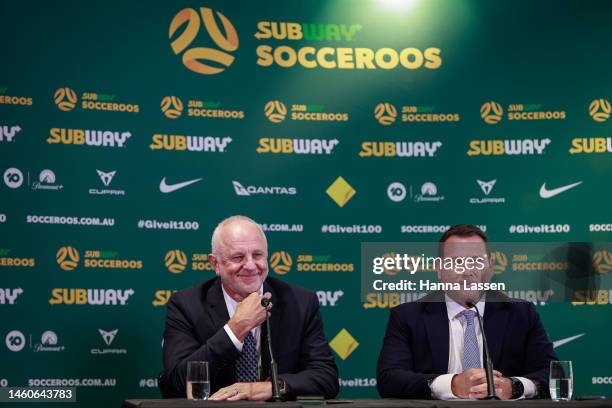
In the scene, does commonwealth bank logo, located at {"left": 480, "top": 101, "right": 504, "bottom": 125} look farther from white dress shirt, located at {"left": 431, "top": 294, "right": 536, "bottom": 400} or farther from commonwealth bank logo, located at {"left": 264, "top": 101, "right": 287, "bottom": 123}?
white dress shirt, located at {"left": 431, "top": 294, "right": 536, "bottom": 400}

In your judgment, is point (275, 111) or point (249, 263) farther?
point (275, 111)

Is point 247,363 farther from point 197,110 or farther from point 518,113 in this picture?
point 518,113

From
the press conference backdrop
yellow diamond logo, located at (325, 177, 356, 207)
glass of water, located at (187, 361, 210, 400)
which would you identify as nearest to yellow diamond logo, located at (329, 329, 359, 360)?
the press conference backdrop

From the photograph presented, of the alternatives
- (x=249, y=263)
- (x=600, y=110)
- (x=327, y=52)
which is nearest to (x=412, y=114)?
(x=327, y=52)

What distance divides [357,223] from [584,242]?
1.49 metres

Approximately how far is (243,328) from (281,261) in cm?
187

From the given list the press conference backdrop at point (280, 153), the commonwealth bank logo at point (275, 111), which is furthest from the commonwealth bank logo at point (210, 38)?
the commonwealth bank logo at point (275, 111)

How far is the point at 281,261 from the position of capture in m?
5.52

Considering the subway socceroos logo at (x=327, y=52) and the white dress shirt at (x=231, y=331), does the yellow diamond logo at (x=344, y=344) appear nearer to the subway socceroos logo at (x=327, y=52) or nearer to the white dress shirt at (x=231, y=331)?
the white dress shirt at (x=231, y=331)

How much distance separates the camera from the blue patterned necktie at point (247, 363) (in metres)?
3.86

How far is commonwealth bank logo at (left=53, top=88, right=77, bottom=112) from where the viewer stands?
5273 mm

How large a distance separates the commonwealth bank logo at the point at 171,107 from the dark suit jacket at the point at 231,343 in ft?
5.39

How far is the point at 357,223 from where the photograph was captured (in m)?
5.59

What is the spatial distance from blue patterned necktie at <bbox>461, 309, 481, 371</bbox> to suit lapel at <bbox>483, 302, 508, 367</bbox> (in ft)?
0.21
